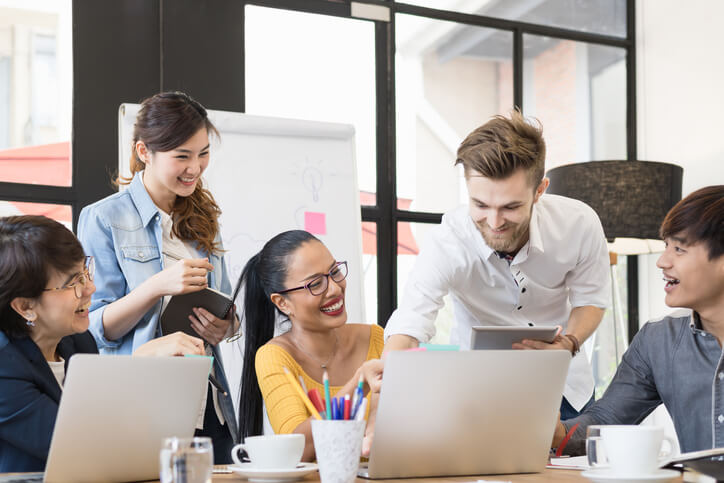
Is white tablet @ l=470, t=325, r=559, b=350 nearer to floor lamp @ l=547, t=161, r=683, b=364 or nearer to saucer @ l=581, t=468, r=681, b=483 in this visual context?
saucer @ l=581, t=468, r=681, b=483

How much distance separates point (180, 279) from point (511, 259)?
3.07 ft

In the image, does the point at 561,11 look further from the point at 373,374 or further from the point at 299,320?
the point at 373,374

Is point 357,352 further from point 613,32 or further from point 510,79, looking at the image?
point 613,32

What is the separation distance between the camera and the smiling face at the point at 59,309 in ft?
5.34

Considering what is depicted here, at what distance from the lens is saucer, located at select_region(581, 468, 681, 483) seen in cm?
114

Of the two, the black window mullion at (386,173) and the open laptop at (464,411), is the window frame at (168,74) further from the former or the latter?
the open laptop at (464,411)

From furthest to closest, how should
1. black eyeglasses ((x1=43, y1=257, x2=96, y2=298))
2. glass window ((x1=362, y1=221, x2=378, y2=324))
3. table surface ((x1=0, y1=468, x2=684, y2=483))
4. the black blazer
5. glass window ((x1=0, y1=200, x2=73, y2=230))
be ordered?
glass window ((x1=362, y1=221, x2=378, y2=324)) → glass window ((x1=0, y1=200, x2=73, y2=230)) → black eyeglasses ((x1=43, y1=257, x2=96, y2=298)) → the black blazer → table surface ((x1=0, y1=468, x2=684, y2=483))

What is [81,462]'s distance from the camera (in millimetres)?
1209

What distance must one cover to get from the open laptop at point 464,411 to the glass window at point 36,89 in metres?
2.33

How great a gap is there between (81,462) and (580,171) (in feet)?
9.38

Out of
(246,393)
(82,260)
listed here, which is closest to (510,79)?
(246,393)

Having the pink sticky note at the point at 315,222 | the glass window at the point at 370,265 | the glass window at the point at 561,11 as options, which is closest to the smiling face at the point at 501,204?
the pink sticky note at the point at 315,222

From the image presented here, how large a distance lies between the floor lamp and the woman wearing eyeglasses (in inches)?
96.8

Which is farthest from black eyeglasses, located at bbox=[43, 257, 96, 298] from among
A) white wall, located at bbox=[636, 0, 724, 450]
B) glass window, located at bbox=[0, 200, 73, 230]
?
white wall, located at bbox=[636, 0, 724, 450]
